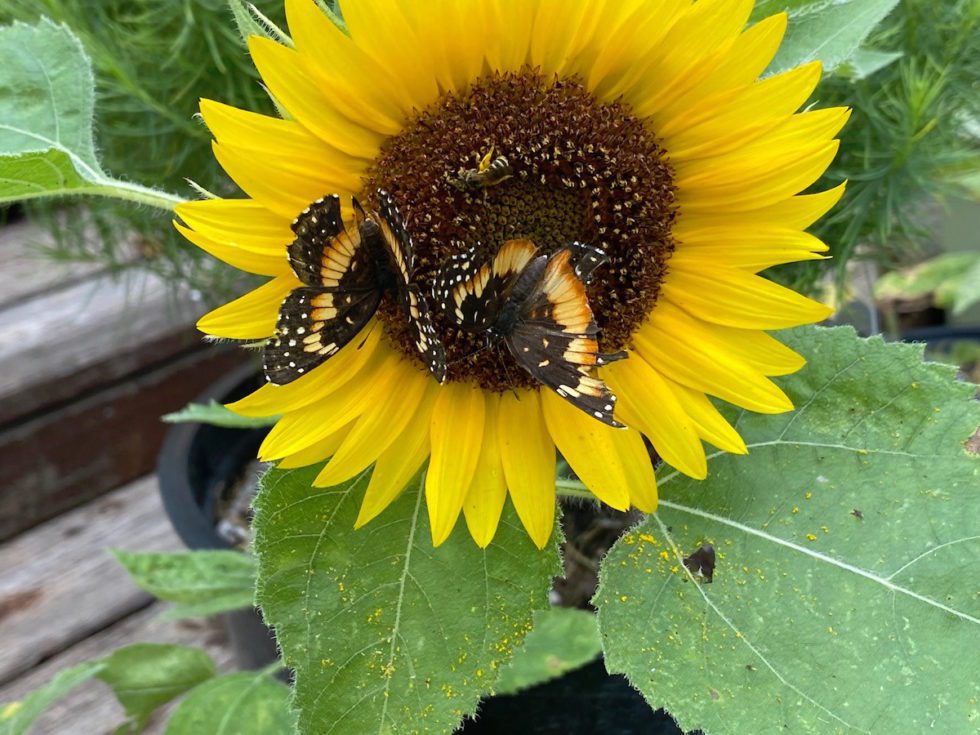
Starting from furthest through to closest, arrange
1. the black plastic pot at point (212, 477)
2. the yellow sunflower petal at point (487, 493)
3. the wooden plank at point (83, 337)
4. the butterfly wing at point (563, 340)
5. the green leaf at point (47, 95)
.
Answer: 1. the wooden plank at point (83, 337)
2. the black plastic pot at point (212, 477)
3. the green leaf at point (47, 95)
4. the yellow sunflower petal at point (487, 493)
5. the butterfly wing at point (563, 340)

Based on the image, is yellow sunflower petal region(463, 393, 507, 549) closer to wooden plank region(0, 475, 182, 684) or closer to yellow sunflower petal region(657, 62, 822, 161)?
yellow sunflower petal region(657, 62, 822, 161)

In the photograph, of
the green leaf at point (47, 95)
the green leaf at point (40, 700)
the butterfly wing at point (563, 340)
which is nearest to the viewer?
the butterfly wing at point (563, 340)

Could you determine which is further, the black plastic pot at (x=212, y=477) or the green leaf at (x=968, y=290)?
the green leaf at (x=968, y=290)

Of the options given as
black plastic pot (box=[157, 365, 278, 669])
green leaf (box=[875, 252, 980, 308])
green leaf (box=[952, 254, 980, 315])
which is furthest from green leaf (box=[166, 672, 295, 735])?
green leaf (box=[875, 252, 980, 308])

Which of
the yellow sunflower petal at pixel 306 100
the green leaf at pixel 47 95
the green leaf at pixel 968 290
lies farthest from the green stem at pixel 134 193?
the green leaf at pixel 968 290

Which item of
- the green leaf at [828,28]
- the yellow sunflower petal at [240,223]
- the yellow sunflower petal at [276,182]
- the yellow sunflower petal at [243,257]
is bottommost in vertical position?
the yellow sunflower petal at [243,257]

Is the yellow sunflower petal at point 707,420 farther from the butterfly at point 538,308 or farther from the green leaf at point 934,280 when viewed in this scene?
the green leaf at point 934,280

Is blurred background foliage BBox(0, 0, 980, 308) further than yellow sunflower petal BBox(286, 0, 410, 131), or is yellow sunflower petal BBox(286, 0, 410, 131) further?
blurred background foliage BBox(0, 0, 980, 308)
